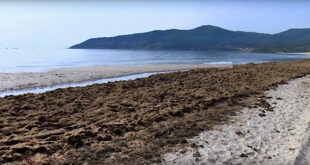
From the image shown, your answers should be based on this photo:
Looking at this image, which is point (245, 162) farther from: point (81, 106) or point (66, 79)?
point (66, 79)

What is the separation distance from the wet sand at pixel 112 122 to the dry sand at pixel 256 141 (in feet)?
0.78

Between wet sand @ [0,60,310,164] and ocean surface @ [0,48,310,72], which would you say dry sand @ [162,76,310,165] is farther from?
ocean surface @ [0,48,310,72]

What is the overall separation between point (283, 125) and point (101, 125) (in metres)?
5.66

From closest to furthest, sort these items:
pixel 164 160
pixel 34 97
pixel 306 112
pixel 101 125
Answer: pixel 164 160 < pixel 101 125 < pixel 306 112 < pixel 34 97

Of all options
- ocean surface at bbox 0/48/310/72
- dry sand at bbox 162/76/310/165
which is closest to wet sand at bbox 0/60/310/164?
dry sand at bbox 162/76/310/165

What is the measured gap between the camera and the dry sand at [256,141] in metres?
8.34

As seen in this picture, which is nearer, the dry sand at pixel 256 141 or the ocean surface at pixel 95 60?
the dry sand at pixel 256 141

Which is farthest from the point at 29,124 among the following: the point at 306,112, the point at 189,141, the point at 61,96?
the point at 306,112

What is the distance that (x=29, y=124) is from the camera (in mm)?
11172

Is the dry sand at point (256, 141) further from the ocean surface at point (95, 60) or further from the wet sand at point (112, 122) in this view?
the ocean surface at point (95, 60)

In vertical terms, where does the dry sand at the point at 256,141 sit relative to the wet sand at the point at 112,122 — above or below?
below

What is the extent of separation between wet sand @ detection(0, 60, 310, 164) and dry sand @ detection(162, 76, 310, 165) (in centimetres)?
24

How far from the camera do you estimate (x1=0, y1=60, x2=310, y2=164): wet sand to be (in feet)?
27.6

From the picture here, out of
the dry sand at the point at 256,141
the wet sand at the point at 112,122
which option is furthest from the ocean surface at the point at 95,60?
the dry sand at the point at 256,141
